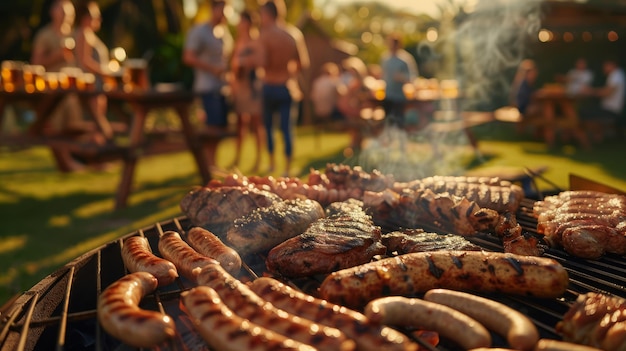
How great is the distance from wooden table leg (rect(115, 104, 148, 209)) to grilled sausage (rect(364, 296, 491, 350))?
21.4ft

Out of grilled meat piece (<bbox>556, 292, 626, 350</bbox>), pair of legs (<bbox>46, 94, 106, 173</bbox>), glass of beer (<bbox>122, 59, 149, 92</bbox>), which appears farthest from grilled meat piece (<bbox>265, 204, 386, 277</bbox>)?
pair of legs (<bbox>46, 94, 106, 173</bbox>)

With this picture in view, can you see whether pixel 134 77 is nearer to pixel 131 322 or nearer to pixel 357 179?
pixel 357 179

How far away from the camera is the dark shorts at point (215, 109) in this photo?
9.08 metres

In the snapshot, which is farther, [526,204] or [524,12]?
[524,12]

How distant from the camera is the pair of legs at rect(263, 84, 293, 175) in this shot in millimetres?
9266

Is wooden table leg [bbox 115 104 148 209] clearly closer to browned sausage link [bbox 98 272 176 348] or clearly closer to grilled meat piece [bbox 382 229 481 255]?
grilled meat piece [bbox 382 229 481 255]

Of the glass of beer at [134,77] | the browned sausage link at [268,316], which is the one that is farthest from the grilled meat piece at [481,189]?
the glass of beer at [134,77]

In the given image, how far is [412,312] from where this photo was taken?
5.99ft

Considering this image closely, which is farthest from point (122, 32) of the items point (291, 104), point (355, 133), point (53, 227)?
point (53, 227)

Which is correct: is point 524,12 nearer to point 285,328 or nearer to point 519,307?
point 519,307

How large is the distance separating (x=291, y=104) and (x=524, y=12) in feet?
15.5

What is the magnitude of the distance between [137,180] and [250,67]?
3416 mm

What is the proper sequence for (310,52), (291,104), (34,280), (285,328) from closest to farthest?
(285,328)
(34,280)
(291,104)
(310,52)

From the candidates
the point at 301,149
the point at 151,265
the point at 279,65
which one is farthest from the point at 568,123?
the point at 151,265
